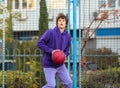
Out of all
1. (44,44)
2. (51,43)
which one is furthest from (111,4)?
(44,44)

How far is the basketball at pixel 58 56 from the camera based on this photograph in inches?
258

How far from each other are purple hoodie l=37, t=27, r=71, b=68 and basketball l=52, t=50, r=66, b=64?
11 cm

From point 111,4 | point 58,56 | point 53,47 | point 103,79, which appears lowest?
point 103,79

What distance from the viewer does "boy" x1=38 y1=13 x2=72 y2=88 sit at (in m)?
6.64

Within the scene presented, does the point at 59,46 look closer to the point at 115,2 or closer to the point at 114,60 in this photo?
the point at 114,60

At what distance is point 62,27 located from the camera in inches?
269

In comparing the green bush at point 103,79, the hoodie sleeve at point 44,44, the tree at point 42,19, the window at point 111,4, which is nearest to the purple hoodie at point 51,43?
the hoodie sleeve at point 44,44

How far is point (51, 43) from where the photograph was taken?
6781 mm

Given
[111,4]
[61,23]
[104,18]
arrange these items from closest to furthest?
[61,23]
[104,18]
[111,4]

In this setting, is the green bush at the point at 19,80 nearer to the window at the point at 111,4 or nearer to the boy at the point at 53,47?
the boy at the point at 53,47

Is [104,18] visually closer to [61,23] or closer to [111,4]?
[111,4]

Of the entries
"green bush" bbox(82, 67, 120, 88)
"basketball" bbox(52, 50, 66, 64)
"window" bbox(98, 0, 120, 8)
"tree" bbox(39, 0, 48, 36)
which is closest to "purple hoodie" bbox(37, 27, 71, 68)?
"basketball" bbox(52, 50, 66, 64)

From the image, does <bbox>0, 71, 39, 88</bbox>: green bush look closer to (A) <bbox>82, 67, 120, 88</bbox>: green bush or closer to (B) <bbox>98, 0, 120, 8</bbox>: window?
(A) <bbox>82, 67, 120, 88</bbox>: green bush

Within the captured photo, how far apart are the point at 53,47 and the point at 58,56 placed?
29cm
